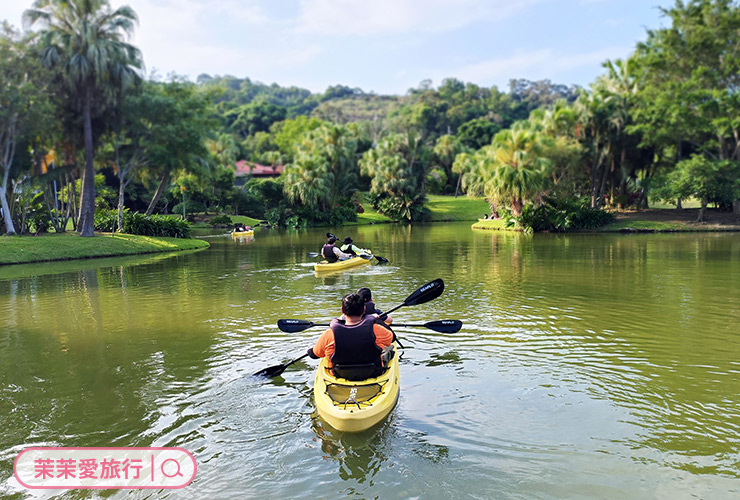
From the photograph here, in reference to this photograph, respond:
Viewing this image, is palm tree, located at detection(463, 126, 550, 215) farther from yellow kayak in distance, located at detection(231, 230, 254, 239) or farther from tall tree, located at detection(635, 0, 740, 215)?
yellow kayak in distance, located at detection(231, 230, 254, 239)

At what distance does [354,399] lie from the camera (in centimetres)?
640

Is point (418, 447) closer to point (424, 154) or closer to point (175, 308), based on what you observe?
point (175, 308)

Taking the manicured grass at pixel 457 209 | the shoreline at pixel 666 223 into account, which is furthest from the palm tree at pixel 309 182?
Result: the shoreline at pixel 666 223

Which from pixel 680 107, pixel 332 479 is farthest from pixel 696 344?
pixel 680 107

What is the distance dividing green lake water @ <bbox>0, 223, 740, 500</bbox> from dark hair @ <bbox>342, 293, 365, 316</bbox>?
134 centimetres

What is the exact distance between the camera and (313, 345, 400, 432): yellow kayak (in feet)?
20.1

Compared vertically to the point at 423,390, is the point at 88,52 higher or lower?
higher

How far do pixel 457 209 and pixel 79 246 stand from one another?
148ft

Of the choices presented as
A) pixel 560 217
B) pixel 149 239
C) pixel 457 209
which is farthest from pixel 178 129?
pixel 457 209

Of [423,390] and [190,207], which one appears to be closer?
[423,390]

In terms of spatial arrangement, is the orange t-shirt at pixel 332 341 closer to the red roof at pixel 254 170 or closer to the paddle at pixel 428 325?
the paddle at pixel 428 325

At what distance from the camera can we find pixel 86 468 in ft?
18.9

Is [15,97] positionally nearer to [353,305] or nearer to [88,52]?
[88,52]
